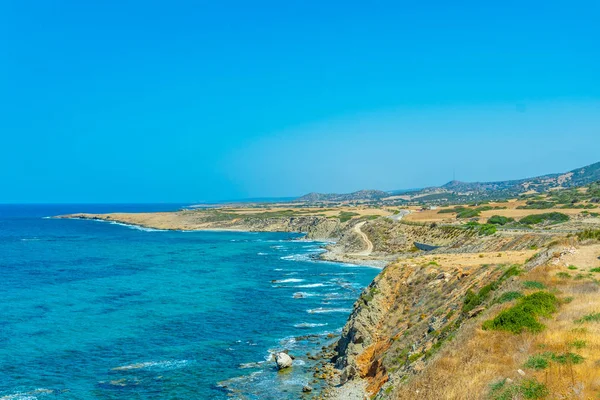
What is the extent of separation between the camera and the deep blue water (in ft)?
103

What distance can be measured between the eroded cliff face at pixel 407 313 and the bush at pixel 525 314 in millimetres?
3728

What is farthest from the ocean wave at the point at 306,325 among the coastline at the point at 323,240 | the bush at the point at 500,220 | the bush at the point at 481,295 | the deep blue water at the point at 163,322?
the bush at the point at 500,220

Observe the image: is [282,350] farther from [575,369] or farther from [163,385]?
[575,369]

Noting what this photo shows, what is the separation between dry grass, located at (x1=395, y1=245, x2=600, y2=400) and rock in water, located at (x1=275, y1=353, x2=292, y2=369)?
53.5 ft

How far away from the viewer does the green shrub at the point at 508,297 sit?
21.5 metres

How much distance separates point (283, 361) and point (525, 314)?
62.7 feet

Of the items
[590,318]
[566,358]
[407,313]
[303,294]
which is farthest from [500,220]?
[566,358]

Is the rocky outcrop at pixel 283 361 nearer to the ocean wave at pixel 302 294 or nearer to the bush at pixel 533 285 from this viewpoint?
the bush at pixel 533 285

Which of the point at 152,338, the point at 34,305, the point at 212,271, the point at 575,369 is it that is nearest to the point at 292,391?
the point at 152,338

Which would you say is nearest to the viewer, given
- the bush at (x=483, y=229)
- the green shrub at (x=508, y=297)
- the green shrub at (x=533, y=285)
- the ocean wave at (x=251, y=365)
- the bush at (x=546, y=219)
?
the green shrub at (x=508, y=297)

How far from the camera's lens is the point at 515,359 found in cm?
1570

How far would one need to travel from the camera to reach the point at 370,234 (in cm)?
11212

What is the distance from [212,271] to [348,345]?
160 feet

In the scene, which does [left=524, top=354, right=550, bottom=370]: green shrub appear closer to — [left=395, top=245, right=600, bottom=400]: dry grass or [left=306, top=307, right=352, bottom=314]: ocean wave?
[left=395, top=245, right=600, bottom=400]: dry grass
